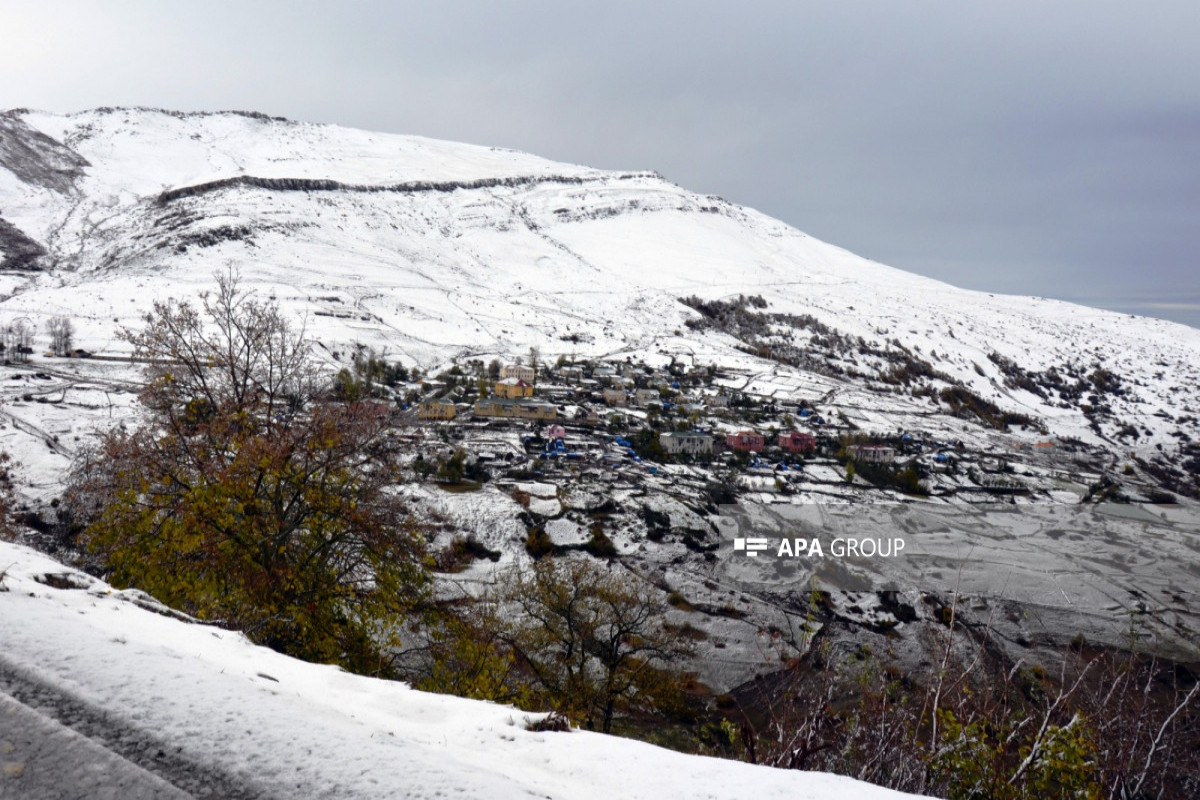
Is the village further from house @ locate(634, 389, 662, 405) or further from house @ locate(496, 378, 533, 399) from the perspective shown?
house @ locate(634, 389, 662, 405)

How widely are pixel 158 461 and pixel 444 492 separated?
66.9 feet

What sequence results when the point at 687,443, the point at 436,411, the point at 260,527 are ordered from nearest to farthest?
the point at 260,527 → the point at 687,443 → the point at 436,411

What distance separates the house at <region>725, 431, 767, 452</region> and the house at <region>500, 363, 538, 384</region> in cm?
2000

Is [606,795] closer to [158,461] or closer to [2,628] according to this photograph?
[2,628]

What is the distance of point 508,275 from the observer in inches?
4065

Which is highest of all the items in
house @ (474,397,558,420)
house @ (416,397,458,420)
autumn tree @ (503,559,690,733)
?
house @ (474,397,558,420)

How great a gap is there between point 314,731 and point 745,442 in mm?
43973

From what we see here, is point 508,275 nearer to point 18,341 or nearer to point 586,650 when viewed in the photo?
point 18,341

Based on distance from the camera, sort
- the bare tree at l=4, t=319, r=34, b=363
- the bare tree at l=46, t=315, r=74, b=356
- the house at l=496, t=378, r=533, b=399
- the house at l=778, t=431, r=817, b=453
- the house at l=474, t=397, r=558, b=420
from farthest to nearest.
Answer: the house at l=496, t=378, r=533, b=399 < the house at l=778, t=431, r=817, b=453 < the house at l=474, t=397, r=558, b=420 < the bare tree at l=46, t=315, r=74, b=356 < the bare tree at l=4, t=319, r=34, b=363

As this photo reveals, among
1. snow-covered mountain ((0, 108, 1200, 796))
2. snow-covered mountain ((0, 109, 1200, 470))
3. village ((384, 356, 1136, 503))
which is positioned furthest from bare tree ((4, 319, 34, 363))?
village ((384, 356, 1136, 503))

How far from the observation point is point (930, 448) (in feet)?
168

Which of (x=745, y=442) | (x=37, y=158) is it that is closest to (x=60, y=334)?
(x=745, y=442)

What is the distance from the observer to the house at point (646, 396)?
5447cm

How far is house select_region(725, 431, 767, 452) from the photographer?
147 feet
